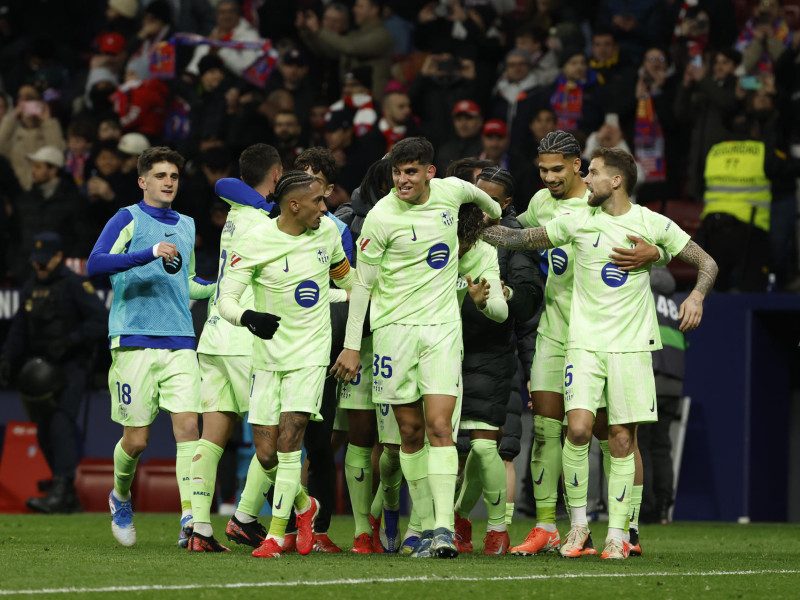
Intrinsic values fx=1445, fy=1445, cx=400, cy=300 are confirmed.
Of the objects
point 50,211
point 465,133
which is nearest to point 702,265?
point 465,133

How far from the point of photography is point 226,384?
26.6 feet

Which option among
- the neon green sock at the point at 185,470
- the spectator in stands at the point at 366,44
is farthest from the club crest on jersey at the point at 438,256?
the spectator in stands at the point at 366,44

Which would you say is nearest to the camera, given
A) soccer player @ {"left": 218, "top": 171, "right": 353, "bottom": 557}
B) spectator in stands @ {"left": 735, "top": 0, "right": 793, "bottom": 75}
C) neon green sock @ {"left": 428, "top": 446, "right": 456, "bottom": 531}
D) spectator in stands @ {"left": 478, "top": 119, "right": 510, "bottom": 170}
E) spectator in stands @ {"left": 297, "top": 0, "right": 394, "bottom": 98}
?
neon green sock @ {"left": 428, "top": 446, "right": 456, "bottom": 531}

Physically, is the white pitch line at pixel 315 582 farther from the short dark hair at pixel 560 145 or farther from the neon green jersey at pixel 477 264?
the short dark hair at pixel 560 145

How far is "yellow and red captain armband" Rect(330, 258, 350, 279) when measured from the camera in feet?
25.3

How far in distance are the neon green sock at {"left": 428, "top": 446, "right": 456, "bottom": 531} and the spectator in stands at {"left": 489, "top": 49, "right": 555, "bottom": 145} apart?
739 cm

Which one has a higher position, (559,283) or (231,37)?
(231,37)

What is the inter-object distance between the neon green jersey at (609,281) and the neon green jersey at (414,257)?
633mm

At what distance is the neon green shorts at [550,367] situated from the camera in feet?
25.7

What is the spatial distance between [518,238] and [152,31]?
1062 centimetres

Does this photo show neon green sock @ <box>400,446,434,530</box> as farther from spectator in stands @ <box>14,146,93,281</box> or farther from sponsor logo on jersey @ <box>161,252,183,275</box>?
spectator in stands @ <box>14,146,93,281</box>

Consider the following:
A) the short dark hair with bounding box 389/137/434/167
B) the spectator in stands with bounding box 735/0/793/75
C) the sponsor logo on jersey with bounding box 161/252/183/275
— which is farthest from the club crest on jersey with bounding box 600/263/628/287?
the spectator in stands with bounding box 735/0/793/75

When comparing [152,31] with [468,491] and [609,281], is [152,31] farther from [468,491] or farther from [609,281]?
[609,281]

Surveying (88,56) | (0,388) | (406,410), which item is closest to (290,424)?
(406,410)
